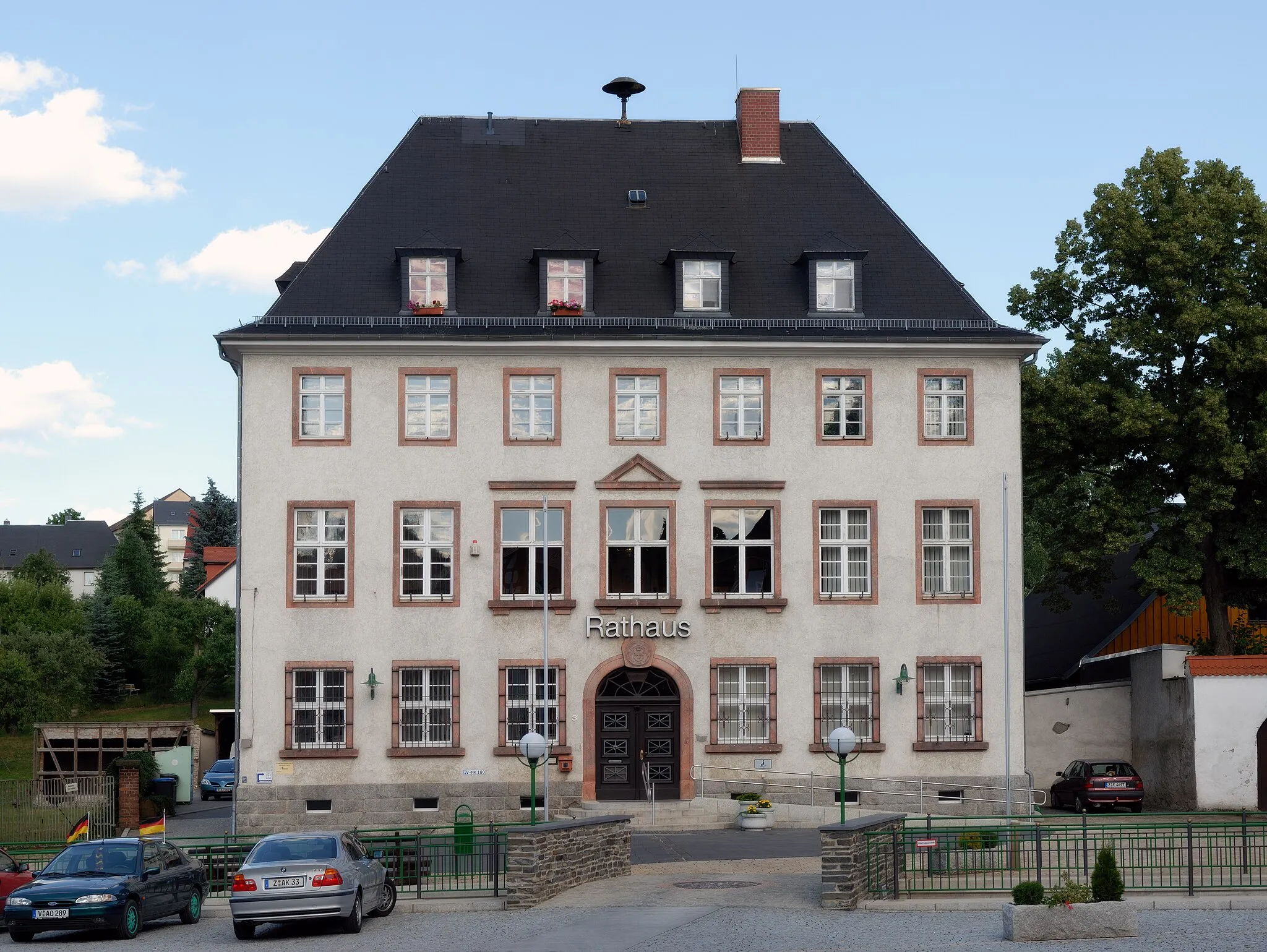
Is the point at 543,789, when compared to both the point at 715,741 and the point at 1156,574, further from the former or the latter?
the point at 1156,574

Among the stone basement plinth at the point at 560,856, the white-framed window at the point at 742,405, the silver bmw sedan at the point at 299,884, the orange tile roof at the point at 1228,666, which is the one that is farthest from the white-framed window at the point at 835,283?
the silver bmw sedan at the point at 299,884

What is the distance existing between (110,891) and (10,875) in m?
4.28

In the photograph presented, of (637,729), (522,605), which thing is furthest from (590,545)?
(637,729)

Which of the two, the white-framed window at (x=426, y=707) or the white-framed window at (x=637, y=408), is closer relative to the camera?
the white-framed window at (x=426, y=707)

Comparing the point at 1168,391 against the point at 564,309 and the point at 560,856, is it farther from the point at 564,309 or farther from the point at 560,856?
the point at 560,856

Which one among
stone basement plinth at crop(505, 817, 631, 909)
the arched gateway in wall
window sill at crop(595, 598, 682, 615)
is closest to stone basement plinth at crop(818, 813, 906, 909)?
stone basement plinth at crop(505, 817, 631, 909)

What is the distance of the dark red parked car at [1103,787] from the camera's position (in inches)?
1585

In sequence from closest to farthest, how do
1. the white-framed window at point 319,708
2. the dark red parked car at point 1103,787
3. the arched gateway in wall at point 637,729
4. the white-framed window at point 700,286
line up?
the white-framed window at point 319,708 < the arched gateway in wall at point 637,729 < the dark red parked car at point 1103,787 < the white-framed window at point 700,286

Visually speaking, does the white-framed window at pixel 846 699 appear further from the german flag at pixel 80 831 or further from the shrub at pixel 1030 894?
the shrub at pixel 1030 894

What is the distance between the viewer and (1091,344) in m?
43.8

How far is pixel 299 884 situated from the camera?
22.4m

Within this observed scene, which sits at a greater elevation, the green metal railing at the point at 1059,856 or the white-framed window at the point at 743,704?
the white-framed window at the point at 743,704

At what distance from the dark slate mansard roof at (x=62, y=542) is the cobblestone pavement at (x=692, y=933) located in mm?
145690

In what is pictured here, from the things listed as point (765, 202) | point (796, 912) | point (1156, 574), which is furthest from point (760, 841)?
point (765, 202)
